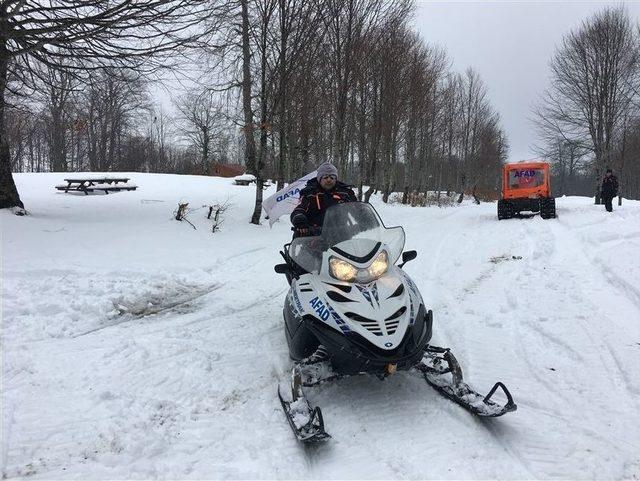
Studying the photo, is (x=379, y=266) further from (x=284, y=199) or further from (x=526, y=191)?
(x=526, y=191)

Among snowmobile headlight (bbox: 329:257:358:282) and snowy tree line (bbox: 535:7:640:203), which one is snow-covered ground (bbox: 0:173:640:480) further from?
snowy tree line (bbox: 535:7:640:203)

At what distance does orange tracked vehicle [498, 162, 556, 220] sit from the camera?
55.1 ft

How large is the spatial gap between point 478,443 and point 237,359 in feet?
8.00

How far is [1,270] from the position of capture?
691cm

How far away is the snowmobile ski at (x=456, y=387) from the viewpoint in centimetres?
342

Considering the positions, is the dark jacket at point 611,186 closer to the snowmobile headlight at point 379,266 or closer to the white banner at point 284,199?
the white banner at point 284,199

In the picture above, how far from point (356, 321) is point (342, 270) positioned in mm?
495

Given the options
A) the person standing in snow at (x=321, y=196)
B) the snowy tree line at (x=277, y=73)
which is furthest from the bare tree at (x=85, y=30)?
the person standing in snow at (x=321, y=196)

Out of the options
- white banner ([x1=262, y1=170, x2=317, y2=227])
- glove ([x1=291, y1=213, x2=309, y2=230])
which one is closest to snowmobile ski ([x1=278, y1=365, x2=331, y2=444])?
glove ([x1=291, y1=213, x2=309, y2=230])

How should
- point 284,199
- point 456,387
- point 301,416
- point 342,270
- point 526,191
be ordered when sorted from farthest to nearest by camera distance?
point 526,191 < point 284,199 < point 342,270 < point 456,387 < point 301,416

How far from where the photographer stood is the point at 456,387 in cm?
378

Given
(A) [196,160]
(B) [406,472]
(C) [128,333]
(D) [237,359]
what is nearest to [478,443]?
(B) [406,472]

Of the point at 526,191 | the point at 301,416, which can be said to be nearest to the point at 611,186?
the point at 526,191

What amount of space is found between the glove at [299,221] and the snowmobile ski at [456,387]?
1.71 meters
